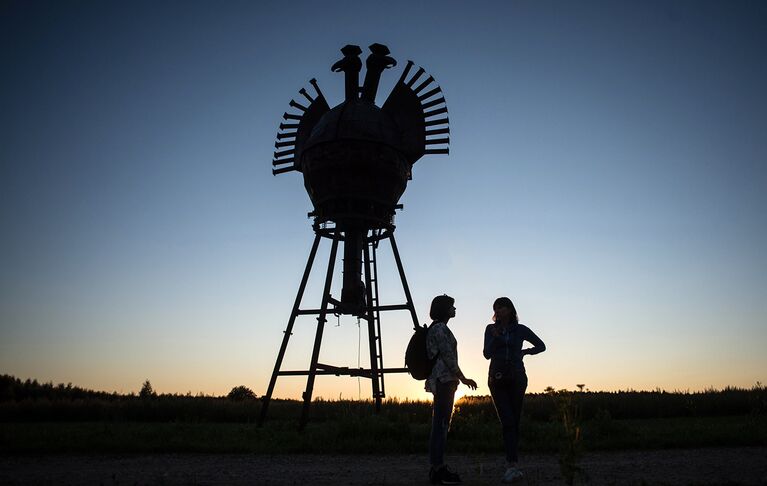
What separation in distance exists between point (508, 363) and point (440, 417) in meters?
1.05

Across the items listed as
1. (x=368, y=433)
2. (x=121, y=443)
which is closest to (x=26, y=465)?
(x=121, y=443)

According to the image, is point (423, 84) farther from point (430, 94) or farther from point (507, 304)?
point (507, 304)

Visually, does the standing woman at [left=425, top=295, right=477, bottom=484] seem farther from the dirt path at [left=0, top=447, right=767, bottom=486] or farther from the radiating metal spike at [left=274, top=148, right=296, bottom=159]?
the radiating metal spike at [left=274, top=148, right=296, bottom=159]

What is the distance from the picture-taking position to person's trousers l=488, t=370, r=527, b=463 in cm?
637

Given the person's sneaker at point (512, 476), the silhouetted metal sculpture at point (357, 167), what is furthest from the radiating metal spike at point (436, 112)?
the person's sneaker at point (512, 476)

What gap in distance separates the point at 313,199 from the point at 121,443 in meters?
7.47

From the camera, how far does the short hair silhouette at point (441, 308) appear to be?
250 inches

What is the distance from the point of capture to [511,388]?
646 centimetres

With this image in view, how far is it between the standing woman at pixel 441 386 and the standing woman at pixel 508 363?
20.8 inches

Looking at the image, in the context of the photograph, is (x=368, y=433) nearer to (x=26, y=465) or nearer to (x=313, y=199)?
(x=26, y=465)

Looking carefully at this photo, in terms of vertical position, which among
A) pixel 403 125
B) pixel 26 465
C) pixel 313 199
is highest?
pixel 403 125

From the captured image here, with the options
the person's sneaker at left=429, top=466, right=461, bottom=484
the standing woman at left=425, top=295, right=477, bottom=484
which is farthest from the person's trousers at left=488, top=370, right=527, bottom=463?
the person's sneaker at left=429, top=466, right=461, bottom=484

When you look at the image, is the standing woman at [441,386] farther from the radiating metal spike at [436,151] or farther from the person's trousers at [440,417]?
the radiating metal spike at [436,151]

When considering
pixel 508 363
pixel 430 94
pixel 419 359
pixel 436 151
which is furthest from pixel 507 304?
pixel 430 94
